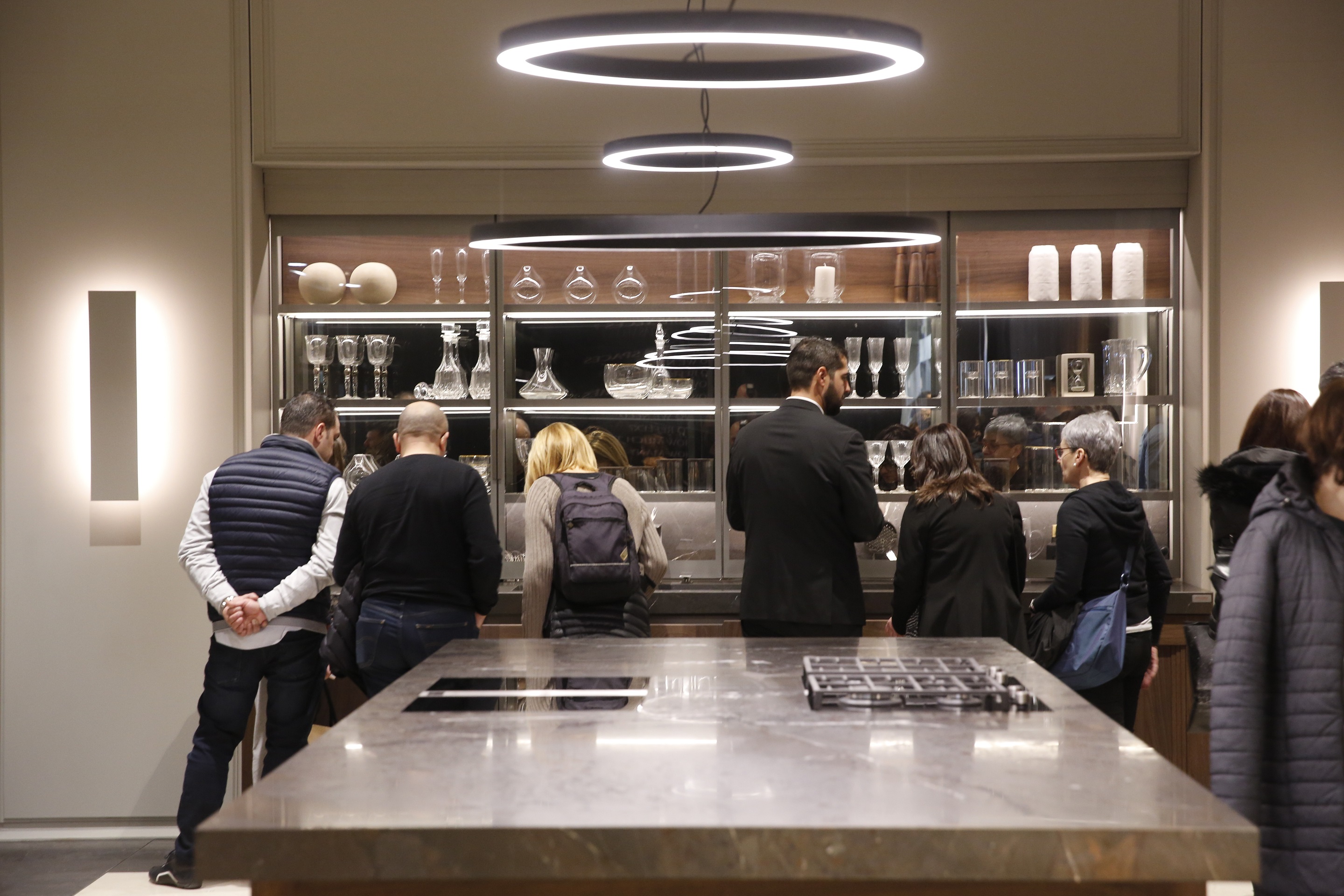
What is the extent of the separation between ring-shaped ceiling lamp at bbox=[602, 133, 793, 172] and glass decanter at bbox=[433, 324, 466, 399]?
7.20ft

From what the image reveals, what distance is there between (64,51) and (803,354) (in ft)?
10.6

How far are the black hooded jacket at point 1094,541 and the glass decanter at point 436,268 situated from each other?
2.80 m

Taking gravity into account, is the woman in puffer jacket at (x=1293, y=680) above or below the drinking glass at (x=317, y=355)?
below

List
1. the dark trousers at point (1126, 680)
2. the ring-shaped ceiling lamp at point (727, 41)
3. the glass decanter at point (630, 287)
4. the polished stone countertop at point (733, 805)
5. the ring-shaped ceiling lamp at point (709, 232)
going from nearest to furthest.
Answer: the polished stone countertop at point (733, 805), the ring-shaped ceiling lamp at point (727, 41), the ring-shaped ceiling lamp at point (709, 232), the dark trousers at point (1126, 680), the glass decanter at point (630, 287)

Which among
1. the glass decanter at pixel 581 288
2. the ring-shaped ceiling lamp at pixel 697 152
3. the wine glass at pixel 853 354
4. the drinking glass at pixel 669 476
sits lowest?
the drinking glass at pixel 669 476

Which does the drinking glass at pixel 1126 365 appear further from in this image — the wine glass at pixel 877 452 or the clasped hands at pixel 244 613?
the clasped hands at pixel 244 613

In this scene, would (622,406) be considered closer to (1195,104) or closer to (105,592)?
(105,592)

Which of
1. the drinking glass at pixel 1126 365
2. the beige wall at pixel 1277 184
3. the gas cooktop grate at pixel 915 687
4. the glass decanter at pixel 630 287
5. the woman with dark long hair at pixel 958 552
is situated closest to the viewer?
the gas cooktop grate at pixel 915 687

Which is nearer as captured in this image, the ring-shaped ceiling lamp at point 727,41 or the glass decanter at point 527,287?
the ring-shaped ceiling lamp at point 727,41

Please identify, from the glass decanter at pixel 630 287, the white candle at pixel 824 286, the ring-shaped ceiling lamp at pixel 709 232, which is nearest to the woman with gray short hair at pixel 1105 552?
the ring-shaped ceiling lamp at pixel 709 232

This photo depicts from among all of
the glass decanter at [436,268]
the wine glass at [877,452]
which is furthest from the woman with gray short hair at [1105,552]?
the glass decanter at [436,268]

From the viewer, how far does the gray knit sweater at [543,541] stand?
3.96 m

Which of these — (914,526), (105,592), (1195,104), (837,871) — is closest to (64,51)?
(105,592)

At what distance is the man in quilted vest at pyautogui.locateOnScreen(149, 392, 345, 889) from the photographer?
4125mm
